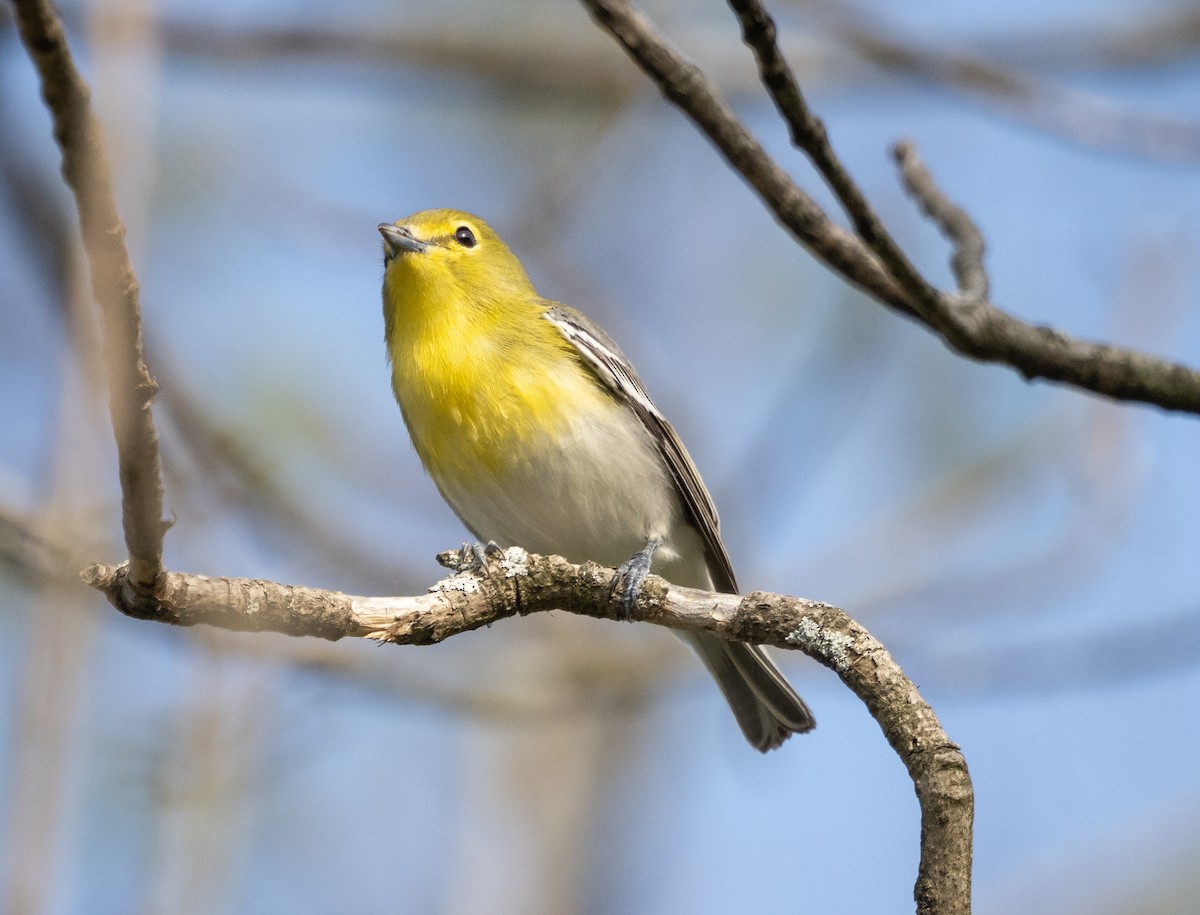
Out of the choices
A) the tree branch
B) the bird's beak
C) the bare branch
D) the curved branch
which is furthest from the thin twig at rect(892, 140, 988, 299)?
the bare branch

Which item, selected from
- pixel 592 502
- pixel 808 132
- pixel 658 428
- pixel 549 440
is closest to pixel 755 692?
pixel 592 502

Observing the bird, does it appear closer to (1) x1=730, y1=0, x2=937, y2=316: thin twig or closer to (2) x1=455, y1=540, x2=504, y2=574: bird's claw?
(2) x1=455, y1=540, x2=504, y2=574: bird's claw

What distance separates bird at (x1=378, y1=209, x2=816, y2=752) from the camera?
543 cm

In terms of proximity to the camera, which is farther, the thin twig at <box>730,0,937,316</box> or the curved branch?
the curved branch

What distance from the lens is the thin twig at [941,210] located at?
441 centimetres

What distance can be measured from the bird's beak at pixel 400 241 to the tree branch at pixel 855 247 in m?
2.99

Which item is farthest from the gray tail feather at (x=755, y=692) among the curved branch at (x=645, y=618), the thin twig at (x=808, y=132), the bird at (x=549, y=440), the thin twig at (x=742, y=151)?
the thin twig at (x=808, y=132)

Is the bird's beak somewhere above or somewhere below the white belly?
above

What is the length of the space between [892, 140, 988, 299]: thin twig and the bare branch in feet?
9.49

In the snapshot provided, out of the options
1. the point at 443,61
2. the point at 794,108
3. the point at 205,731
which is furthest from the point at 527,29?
the point at 794,108

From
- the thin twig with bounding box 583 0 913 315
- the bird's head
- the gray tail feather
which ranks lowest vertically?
the gray tail feather

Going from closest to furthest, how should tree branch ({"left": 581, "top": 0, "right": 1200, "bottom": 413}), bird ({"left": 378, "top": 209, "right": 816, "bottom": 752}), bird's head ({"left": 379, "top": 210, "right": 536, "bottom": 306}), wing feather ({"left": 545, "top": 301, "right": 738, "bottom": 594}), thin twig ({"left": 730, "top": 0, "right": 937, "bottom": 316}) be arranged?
thin twig ({"left": 730, "top": 0, "right": 937, "bottom": 316}) < tree branch ({"left": 581, "top": 0, "right": 1200, "bottom": 413}) < bird ({"left": 378, "top": 209, "right": 816, "bottom": 752}) < wing feather ({"left": 545, "top": 301, "right": 738, "bottom": 594}) < bird's head ({"left": 379, "top": 210, "right": 536, "bottom": 306})

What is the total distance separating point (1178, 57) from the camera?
8398mm

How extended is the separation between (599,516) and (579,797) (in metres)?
6.64
